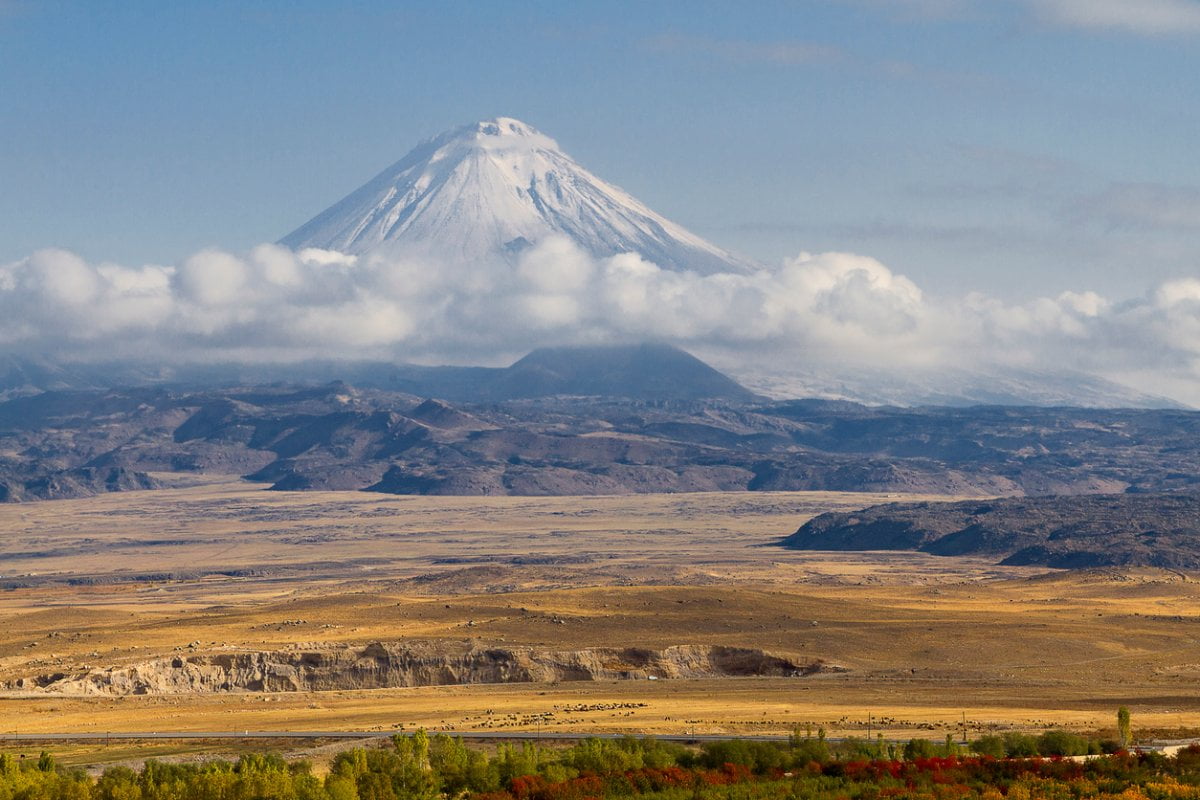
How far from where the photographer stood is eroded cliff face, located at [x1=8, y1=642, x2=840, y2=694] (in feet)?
304

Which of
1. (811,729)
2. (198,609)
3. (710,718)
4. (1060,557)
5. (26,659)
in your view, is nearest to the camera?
(811,729)

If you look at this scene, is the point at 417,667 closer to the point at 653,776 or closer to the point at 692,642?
the point at 692,642

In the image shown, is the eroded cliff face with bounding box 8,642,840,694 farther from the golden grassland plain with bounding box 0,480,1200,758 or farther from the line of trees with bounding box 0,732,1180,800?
the line of trees with bounding box 0,732,1180,800

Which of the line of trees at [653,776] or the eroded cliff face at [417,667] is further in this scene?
the eroded cliff face at [417,667]

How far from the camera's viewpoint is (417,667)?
94.0 meters

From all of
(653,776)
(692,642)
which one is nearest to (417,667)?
(692,642)

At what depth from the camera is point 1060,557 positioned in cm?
19000

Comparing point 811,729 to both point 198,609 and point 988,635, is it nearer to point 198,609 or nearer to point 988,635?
point 988,635

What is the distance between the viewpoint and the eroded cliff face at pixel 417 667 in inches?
3647

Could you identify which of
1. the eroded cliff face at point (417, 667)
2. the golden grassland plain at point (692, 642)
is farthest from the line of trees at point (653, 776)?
the eroded cliff face at point (417, 667)

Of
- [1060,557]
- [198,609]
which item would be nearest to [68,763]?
[198,609]

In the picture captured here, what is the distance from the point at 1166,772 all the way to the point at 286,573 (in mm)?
154111

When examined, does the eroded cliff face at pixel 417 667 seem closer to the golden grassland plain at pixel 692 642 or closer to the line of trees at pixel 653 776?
the golden grassland plain at pixel 692 642

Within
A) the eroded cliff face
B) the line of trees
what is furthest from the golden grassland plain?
the line of trees
